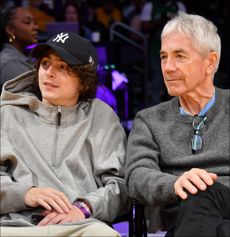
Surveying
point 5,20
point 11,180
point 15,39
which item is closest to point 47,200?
point 11,180

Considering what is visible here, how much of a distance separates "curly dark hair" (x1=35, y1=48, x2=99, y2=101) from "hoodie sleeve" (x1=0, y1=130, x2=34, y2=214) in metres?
0.41

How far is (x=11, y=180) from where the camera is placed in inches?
113

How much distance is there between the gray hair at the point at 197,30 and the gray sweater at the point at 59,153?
536mm

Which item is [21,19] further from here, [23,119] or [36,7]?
[36,7]

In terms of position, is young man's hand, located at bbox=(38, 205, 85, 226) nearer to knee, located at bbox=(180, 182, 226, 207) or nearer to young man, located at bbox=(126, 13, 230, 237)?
young man, located at bbox=(126, 13, 230, 237)

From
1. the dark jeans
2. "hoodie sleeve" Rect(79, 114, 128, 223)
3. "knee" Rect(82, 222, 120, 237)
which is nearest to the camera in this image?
the dark jeans

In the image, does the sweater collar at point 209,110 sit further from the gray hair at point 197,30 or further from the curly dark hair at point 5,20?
the curly dark hair at point 5,20

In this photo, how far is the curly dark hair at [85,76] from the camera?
3.04 metres

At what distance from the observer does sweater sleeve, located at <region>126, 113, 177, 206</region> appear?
2675mm

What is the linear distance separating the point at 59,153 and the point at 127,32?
20.8ft

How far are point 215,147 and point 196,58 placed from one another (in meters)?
0.40

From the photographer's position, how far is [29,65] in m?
4.32

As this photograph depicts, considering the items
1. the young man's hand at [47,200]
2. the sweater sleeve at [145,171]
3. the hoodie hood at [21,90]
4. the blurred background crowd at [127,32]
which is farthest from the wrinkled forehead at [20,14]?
the young man's hand at [47,200]

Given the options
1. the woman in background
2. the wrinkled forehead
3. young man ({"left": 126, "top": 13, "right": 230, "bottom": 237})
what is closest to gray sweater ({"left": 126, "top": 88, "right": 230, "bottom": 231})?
young man ({"left": 126, "top": 13, "right": 230, "bottom": 237})
